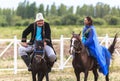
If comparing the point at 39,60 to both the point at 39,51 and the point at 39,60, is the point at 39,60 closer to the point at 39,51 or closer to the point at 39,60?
the point at 39,60

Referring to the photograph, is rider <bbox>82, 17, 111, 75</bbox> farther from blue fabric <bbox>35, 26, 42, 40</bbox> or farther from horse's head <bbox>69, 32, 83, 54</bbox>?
blue fabric <bbox>35, 26, 42, 40</bbox>

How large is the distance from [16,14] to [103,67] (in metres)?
117

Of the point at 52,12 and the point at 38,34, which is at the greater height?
the point at 38,34

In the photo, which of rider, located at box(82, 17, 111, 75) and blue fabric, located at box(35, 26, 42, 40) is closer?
blue fabric, located at box(35, 26, 42, 40)

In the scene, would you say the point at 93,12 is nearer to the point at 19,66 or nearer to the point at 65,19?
the point at 65,19

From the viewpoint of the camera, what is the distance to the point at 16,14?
129m

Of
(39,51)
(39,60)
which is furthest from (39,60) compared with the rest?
(39,51)

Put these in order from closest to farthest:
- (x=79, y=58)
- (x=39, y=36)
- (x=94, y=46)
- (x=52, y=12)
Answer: (x=39, y=36) → (x=79, y=58) → (x=94, y=46) → (x=52, y=12)

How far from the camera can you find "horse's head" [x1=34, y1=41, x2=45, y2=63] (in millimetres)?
11750

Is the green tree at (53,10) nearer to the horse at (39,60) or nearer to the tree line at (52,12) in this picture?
the tree line at (52,12)

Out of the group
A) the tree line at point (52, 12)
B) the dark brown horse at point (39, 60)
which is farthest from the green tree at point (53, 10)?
the dark brown horse at point (39, 60)

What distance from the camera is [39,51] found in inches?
464

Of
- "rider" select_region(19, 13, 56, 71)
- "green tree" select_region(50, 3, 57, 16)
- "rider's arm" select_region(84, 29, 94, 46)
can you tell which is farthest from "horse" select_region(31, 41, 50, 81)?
"green tree" select_region(50, 3, 57, 16)

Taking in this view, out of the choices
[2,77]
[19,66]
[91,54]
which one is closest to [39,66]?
[91,54]
